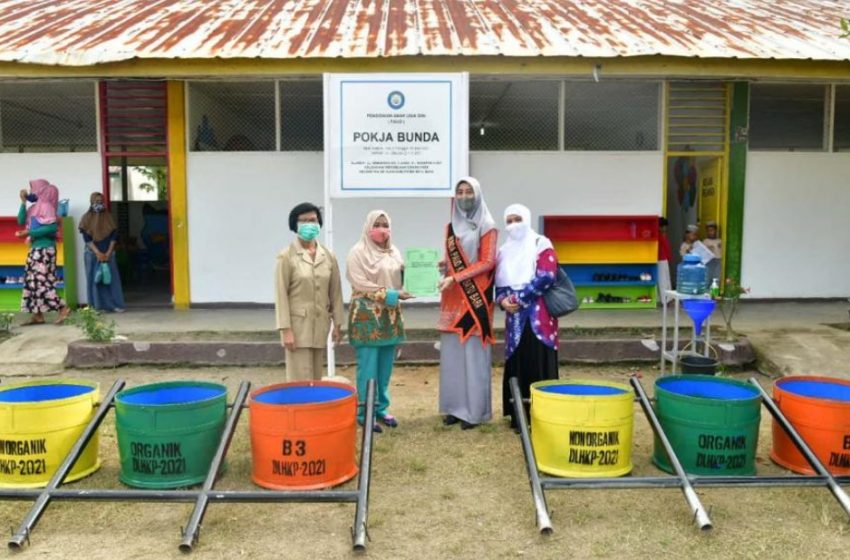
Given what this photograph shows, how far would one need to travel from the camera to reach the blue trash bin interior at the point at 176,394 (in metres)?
4.42

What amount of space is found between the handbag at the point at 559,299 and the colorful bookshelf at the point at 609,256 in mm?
4416

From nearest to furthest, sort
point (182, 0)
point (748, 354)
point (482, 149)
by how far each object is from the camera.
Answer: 1. point (748, 354)
2. point (482, 149)
3. point (182, 0)

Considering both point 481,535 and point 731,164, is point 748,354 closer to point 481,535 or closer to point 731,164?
point 731,164

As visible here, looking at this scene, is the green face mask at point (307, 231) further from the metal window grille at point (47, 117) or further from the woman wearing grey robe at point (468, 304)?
the metal window grille at point (47, 117)

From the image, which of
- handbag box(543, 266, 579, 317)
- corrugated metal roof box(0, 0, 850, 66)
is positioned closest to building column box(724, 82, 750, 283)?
corrugated metal roof box(0, 0, 850, 66)

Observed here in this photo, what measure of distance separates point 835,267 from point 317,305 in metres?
7.95

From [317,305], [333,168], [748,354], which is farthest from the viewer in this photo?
[748,354]

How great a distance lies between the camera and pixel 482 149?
9.57 metres

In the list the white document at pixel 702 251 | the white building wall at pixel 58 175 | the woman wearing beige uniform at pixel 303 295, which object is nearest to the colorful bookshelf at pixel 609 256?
the white document at pixel 702 251

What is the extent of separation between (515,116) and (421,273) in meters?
5.04

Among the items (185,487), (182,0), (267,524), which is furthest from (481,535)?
(182,0)

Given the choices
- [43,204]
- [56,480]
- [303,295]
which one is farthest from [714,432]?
[43,204]

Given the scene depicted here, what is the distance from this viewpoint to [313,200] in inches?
369

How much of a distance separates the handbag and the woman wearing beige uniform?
1.50m
